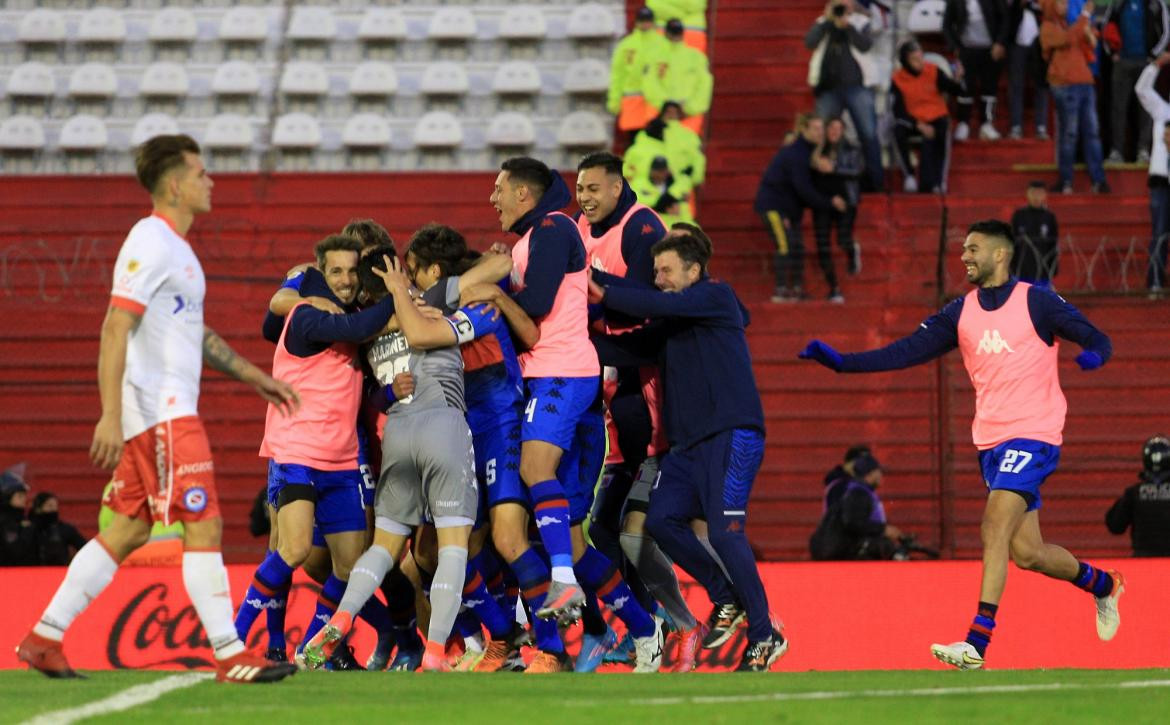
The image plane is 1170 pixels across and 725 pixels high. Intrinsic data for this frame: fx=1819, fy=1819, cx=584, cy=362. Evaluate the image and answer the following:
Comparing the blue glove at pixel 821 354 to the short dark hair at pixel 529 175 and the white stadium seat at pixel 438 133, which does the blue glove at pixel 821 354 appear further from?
the white stadium seat at pixel 438 133

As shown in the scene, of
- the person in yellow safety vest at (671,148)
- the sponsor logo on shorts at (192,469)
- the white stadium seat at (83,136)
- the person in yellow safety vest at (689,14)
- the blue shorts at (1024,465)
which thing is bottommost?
the blue shorts at (1024,465)

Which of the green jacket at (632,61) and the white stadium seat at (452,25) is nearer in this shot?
the green jacket at (632,61)

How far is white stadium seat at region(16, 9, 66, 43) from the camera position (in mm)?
21359

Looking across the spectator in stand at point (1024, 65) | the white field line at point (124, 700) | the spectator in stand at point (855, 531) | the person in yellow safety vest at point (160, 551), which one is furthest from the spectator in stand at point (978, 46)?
the white field line at point (124, 700)

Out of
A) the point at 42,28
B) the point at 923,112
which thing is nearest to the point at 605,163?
the point at 923,112

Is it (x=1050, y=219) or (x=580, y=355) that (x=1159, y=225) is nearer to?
(x=1050, y=219)

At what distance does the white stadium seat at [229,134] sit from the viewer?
20.4 meters

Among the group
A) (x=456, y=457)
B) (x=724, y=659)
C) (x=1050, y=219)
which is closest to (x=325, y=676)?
(x=456, y=457)

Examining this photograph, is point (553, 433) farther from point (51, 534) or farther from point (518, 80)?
point (518, 80)

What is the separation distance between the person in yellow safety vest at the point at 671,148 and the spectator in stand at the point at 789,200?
2.54ft

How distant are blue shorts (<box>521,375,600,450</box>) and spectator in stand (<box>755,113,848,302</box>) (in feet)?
27.3

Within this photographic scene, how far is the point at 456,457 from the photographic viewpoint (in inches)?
347

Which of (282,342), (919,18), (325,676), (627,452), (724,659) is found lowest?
(724,659)

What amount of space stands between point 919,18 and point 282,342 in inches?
501
